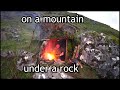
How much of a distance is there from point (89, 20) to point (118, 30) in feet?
2.33

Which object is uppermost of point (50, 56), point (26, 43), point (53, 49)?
point (26, 43)

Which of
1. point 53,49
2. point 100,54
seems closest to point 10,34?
point 53,49

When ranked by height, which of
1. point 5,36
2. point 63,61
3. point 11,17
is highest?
point 11,17

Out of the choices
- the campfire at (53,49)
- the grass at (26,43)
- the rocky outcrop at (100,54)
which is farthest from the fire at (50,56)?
the rocky outcrop at (100,54)

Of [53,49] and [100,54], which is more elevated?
[53,49]

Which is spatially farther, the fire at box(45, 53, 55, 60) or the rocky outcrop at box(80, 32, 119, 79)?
the fire at box(45, 53, 55, 60)

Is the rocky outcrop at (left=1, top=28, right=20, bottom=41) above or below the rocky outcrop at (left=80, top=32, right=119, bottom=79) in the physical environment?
above

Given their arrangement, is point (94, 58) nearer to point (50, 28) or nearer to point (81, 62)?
point (81, 62)

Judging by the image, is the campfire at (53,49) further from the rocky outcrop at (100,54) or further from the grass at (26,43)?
the rocky outcrop at (100,54)

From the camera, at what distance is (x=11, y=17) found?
6262 mm

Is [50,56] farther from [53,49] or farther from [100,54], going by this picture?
[100,54]

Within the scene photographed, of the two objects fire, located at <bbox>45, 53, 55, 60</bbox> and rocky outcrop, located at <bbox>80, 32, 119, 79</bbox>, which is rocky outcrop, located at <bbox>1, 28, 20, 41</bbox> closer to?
fire, located at <bbox>45, 53, 55, 60</bbox>

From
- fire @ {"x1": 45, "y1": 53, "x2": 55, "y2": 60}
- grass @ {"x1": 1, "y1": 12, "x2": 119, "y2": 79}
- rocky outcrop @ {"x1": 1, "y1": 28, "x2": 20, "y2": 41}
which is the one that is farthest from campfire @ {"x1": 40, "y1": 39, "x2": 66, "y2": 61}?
rocky outcrop @ {"x1": 1, "y1": 28, "x2": 20, "y2": 41}
